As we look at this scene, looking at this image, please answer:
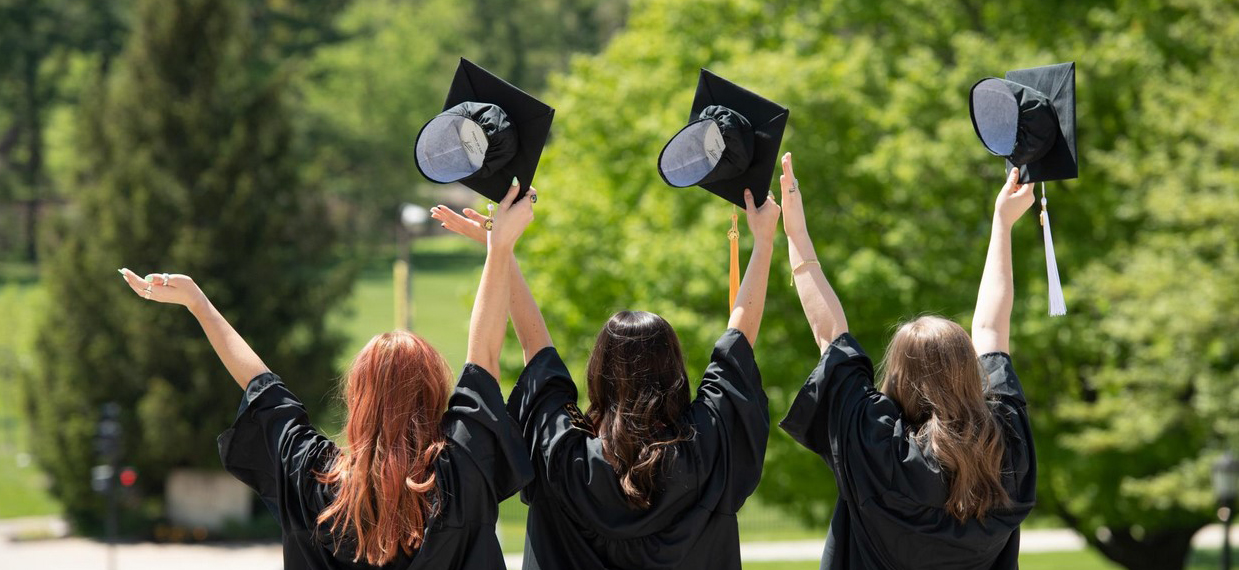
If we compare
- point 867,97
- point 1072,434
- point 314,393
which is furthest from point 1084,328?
point 314,393

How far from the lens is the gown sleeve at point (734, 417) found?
3.48 meters

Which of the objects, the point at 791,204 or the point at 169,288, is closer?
the point at 169,288

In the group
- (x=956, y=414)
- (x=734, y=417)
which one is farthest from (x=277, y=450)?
(x=956, y=414)

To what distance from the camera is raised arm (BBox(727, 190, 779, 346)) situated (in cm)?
365

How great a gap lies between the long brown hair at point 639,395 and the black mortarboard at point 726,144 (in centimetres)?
61

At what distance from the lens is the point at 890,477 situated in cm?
352

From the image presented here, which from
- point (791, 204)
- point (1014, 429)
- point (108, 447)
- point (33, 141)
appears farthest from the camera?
point (33, 141)

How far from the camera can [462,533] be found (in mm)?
3350

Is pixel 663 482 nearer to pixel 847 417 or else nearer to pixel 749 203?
pixel 847 417

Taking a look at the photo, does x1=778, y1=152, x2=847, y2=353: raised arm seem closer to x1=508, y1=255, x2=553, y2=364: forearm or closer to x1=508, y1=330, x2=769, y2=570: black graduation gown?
x1=508, y1=330, x2=769, y2=570: black graduation gown

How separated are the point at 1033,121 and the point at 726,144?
102 centimetres

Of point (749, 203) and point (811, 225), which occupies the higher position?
point (749, 203)

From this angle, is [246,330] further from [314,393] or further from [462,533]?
[462,533]

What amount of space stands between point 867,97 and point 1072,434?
505cm
